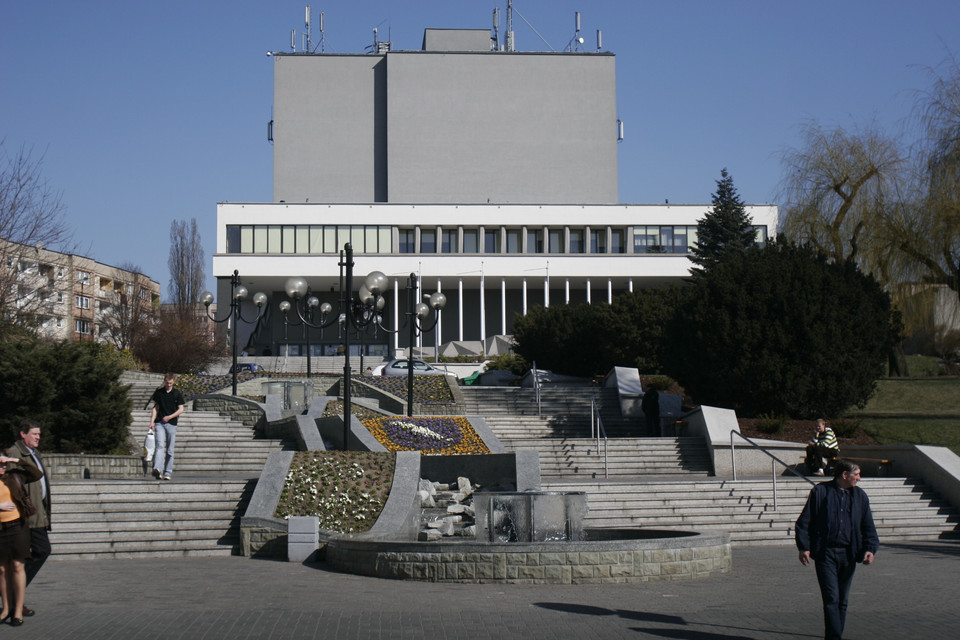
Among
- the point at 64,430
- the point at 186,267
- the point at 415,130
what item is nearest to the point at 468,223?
the point at 415,130

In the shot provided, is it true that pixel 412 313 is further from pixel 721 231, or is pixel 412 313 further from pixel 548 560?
pixel 721 231

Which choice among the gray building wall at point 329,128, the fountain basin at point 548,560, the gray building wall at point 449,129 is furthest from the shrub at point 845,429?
the gray building wall at point 329,128

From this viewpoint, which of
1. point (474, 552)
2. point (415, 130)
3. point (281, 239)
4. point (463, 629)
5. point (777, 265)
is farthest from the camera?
point (415, 130)

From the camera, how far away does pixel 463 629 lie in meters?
8.42

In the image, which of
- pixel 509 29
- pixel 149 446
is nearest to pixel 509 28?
pixel 509 29

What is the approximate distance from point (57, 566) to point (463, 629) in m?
6.96

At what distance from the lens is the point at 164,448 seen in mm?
16781

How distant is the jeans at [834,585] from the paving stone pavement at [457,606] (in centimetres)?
76

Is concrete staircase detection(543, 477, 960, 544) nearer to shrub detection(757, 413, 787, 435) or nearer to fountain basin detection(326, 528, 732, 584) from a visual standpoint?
fountain basin detection(326, 528, 732, 584)

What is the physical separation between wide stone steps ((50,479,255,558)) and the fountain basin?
13.3 ft

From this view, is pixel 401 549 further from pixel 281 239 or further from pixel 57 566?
pixel 281 239

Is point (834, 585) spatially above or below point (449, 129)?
below

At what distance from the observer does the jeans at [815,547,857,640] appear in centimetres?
738

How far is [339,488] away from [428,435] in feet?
25.1
